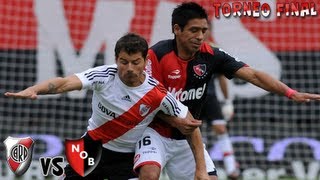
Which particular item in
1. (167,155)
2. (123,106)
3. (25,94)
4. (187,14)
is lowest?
(167,155)

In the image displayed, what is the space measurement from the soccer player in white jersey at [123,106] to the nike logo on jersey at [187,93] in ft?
0.72

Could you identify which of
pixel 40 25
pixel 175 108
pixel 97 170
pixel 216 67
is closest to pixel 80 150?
pixel 97 170

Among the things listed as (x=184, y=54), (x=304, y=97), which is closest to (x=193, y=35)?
(x=184, y=54)

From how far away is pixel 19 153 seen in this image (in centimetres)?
645

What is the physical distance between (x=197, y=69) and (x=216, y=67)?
0.18m

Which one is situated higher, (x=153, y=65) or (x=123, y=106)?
(x=153, y=65)

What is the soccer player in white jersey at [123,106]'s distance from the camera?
6.35 m

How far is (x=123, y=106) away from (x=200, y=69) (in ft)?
2.22

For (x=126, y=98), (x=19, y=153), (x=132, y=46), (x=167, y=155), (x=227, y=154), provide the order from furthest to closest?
(x=227, y=154), (x=167, y=155), (x=126, y=98), (x=19, y=153), (x=132, y=46)

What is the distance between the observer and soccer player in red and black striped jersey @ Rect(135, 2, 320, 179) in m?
6.82

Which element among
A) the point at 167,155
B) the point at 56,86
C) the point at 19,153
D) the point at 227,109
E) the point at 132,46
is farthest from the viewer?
the point at 227,109

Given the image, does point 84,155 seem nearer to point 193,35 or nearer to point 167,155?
point 167,155

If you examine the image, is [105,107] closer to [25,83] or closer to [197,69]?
[197,69]

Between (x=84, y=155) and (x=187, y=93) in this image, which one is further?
(x=187, y=93)
